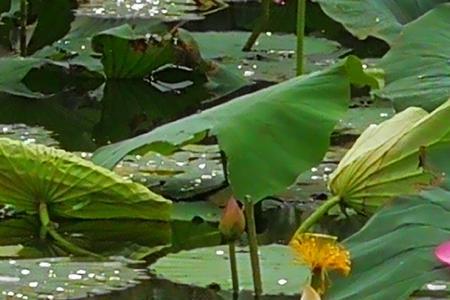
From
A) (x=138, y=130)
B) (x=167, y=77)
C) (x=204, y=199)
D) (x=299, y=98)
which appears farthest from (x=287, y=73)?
(x=299, y=98)

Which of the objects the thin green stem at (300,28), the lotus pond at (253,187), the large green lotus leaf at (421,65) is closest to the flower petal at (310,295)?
the lotus pond at (253,187)

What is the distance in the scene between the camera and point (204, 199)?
1.79 m

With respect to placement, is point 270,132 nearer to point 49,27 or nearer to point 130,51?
point 130,51

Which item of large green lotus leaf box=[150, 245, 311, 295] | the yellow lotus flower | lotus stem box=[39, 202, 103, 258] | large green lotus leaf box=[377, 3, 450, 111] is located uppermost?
the yellow lotus flower

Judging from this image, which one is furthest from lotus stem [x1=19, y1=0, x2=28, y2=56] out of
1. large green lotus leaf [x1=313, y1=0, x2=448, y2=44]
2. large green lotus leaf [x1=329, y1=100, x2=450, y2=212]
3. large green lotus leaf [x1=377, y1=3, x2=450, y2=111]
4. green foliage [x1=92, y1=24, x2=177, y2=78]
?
large green lotus leaf [x1=329, y1=100, x2=450, y2=212]

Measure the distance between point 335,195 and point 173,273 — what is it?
0.23 metres

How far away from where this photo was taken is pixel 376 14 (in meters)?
2.09

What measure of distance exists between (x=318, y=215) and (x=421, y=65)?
290 millimetres

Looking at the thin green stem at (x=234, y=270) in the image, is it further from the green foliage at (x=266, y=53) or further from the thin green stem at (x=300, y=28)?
the green foliage at (x=266, y=53)

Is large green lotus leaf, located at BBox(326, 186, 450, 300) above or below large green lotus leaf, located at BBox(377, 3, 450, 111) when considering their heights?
above

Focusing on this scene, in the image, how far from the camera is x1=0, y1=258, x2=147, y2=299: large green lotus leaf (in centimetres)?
143

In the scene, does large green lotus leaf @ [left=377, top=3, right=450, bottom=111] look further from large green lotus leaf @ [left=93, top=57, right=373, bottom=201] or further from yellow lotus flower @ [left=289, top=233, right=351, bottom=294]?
yellow lotus flower @ [left=289, top=233, right=351, bottom=294]

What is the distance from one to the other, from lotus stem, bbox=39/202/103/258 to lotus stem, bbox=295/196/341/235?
202 millimetres

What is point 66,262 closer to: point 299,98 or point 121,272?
point 121,272
